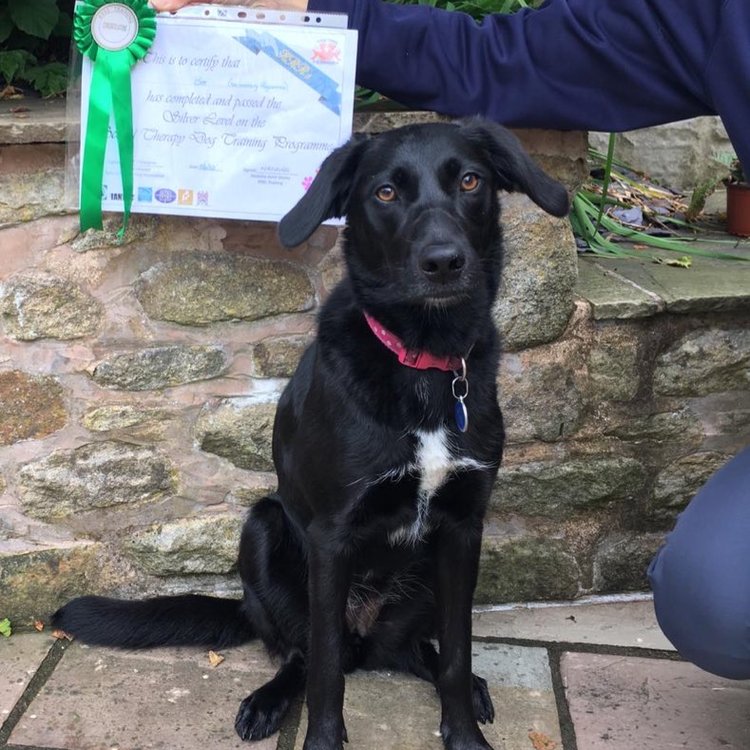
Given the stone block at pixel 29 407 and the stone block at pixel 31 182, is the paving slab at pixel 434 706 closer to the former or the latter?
the stone block at pixel 29 407

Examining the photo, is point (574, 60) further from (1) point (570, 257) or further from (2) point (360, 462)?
(2) point (360, 462)

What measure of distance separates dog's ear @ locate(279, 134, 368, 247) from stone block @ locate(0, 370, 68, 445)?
0.84m

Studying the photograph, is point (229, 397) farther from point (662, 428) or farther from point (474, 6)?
point (474, 6)

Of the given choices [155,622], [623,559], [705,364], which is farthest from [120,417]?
[705,364]

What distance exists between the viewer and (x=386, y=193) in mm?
1992

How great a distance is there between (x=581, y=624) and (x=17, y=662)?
4.66 feet

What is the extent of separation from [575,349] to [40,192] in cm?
138

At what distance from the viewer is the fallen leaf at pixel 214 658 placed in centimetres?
246

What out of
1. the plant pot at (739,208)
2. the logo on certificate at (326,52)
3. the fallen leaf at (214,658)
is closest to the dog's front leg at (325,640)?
the fallen leaf at (214,658)

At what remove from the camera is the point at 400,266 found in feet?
6.42

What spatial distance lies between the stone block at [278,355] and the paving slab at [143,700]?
692mm

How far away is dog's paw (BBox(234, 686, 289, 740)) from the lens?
2195mm

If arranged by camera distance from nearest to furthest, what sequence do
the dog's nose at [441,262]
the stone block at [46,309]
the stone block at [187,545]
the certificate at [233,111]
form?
the dog's nose at [441,262], the certificate at [233,111], the stone block at [46,309], the stone block at [187,545]

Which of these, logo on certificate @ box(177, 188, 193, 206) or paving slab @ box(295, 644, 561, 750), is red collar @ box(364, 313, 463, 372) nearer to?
logo on certificate @ box(177, 188, 193, 206)
